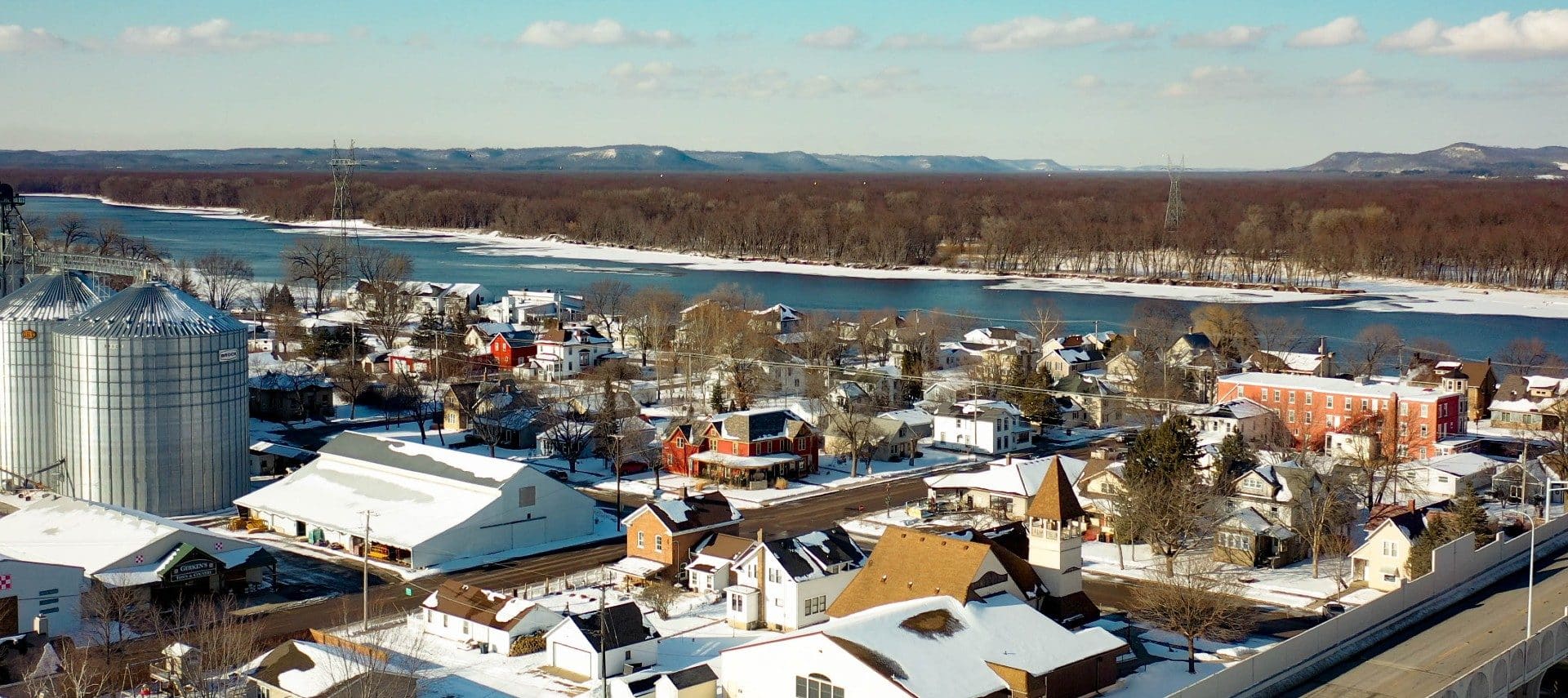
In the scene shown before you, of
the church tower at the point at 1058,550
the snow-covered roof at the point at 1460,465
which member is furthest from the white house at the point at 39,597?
the snow-covered roof at the point at 1460,465

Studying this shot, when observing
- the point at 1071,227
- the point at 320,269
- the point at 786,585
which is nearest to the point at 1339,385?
the point at 786,585

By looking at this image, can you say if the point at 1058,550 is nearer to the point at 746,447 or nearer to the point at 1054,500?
the point at 1054,500

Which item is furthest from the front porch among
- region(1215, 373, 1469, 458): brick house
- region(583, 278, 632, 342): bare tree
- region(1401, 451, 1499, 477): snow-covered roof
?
region(583, 278, 632, 342): bare tree

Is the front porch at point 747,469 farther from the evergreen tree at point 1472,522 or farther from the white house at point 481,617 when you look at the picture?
the evergreen tree at point 1472,522

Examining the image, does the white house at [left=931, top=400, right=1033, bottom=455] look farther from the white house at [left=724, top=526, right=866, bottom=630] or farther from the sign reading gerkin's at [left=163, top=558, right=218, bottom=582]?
the sign reading gerkin's at [left=163, top=558, right=218, bottom=582]

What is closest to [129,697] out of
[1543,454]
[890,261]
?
[1543,454]

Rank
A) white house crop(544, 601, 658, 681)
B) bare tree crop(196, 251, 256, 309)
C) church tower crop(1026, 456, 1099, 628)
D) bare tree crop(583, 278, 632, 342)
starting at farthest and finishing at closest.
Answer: bare tree crop(196, 251, 256, 309)
bare tree crop(583, 278, 632, 342)
church tower crop(1026, 456, 1099, 628)
white house crop(544, 601, 658, 681)
